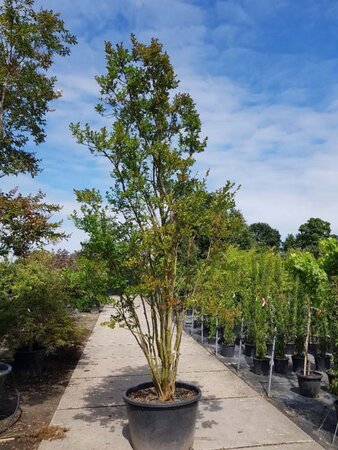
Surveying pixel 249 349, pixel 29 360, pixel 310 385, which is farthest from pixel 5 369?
pixel 249 349

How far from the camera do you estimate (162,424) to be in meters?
3.79

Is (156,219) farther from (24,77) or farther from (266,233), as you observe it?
(266,233)

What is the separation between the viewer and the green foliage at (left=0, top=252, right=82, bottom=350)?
19.7 feet

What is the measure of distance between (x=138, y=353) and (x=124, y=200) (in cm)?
538

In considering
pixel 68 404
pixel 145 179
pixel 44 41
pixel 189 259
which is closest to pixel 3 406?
pixel 68 404

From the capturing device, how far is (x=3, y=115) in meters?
5.31

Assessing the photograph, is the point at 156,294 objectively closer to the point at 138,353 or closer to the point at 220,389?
the point at 220,389

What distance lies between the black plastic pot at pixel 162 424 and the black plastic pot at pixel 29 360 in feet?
10.7

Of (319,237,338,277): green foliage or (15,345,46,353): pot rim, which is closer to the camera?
(319,237,338,277): green foliage

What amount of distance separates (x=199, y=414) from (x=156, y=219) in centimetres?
248

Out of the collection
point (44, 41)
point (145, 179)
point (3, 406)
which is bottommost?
point (3, 406)

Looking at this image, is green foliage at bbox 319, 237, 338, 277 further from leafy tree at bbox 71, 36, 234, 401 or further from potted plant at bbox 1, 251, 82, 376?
potted plant at bbox 1, 251, 82, 376

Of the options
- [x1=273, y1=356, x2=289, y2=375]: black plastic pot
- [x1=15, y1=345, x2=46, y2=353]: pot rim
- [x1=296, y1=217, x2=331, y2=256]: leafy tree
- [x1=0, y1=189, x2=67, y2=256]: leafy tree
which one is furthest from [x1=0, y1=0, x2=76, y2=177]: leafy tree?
[x1=296, y1=217, x2=331, y2=256]: leafy tree

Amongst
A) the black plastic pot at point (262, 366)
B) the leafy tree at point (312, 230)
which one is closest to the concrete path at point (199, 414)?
the black plastic pot at point (262, 366)
